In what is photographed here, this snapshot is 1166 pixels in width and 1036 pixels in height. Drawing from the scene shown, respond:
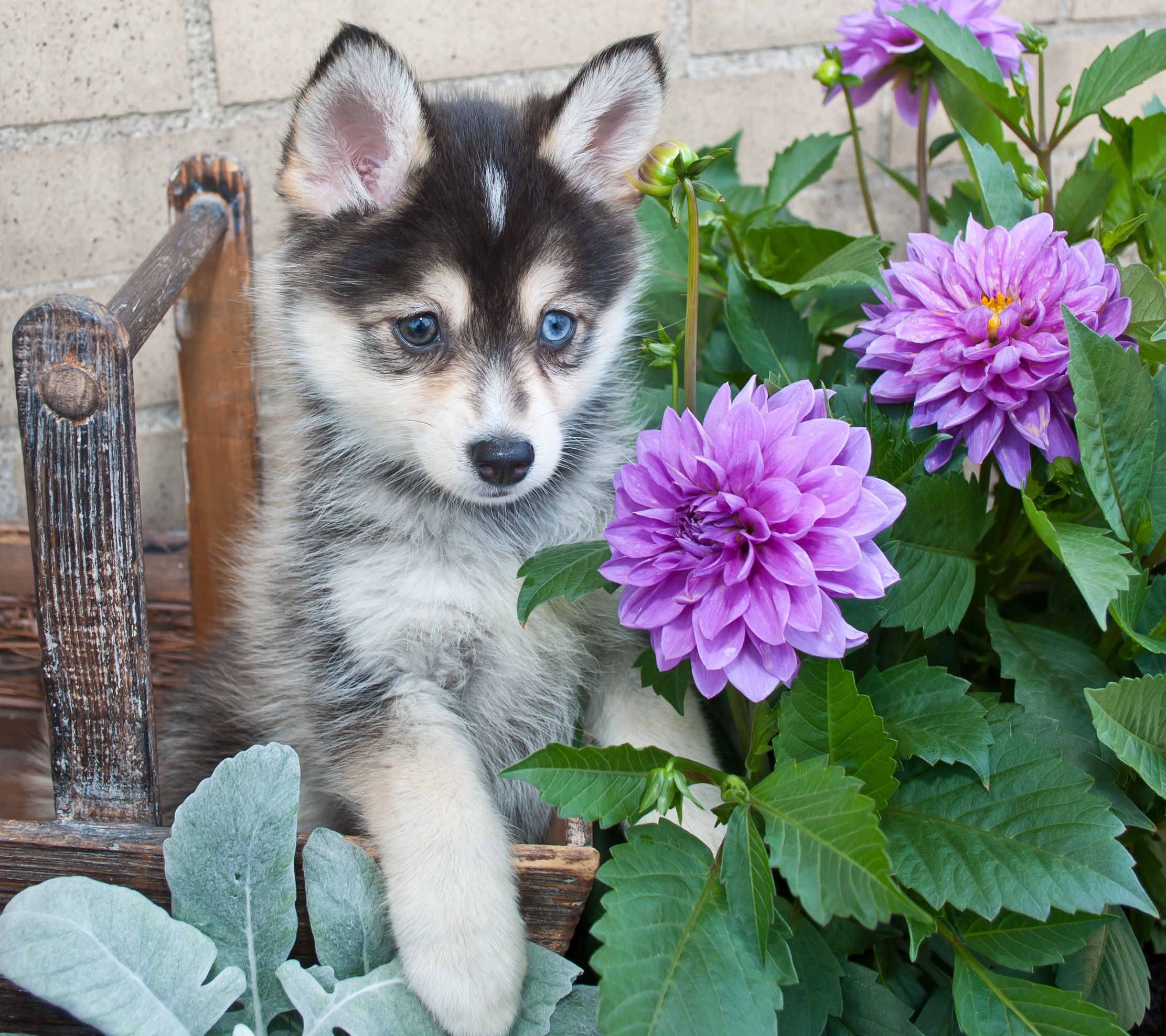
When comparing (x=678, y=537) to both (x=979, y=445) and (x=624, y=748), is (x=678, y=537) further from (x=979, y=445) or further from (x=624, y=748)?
(x=979, y=445)

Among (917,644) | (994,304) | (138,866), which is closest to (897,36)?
(994,304)

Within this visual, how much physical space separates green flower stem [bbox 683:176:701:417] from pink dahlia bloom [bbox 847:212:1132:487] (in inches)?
10.8

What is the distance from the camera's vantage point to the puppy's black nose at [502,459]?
133 centimetres

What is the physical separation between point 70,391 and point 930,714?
106 centimetres

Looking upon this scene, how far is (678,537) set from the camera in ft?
3.48

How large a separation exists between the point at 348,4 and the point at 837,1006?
2300 millimetres

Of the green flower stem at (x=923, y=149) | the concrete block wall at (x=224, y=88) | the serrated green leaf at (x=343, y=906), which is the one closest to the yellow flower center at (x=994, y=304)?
the green flower stem at (x=923, y=149)

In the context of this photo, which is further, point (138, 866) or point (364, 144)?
point (364, 144)

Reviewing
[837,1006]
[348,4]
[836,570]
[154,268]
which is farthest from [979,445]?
[348,4]

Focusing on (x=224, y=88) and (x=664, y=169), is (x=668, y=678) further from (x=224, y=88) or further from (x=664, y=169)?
(x=224, y=88)

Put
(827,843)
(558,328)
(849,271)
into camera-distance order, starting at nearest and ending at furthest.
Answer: (827,843) < (849,271) < (558,328)

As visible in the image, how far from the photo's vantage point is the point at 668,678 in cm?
130

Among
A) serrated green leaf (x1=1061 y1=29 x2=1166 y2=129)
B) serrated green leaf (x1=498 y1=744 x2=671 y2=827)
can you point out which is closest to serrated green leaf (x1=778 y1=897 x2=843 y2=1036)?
serrated green leaf (x1=498 y1=744 x2=671 y2=827)

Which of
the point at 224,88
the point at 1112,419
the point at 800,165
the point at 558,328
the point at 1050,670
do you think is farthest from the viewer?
the point at 224,88
